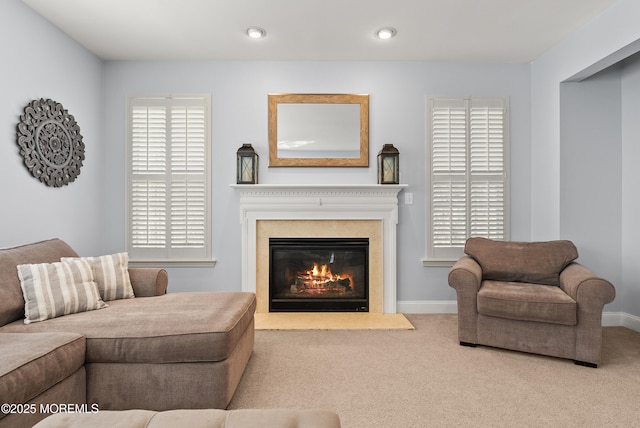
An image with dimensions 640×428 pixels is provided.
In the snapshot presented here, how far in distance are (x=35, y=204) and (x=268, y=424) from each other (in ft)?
9.26

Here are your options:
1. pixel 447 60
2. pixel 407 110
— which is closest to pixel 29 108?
pixel 407 110

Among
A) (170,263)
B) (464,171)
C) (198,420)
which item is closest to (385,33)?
(464,171)

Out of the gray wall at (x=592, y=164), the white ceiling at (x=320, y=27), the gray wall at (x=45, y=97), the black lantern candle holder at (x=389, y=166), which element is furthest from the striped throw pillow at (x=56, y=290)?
the gray wall at (x=592, y=164)

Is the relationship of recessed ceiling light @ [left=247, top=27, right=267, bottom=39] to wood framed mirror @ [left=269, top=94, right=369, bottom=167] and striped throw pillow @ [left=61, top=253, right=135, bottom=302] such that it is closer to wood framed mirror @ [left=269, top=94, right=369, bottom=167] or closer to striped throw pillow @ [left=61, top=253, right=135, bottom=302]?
wood framed mirror @ [left=269, top=94, right=369, bottom=167]

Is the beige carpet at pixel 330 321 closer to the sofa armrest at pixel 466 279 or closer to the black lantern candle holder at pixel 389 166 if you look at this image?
the sofa armrest at pixel 466 279

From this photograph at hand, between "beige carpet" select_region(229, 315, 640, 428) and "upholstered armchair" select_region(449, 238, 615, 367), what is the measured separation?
0.12 metres

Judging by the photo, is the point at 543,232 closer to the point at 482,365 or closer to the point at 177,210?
the point at 482,365

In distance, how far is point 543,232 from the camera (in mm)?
3732

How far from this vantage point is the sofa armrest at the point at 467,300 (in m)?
2.90

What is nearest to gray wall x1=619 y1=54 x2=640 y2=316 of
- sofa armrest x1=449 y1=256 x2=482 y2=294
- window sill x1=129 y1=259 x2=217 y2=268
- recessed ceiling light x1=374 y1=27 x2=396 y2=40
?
sofa armrest x1=449 y1=256 x2=482 y2=294

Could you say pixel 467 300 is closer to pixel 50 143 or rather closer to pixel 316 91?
pixel 316 91

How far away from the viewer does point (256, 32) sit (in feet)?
10.6

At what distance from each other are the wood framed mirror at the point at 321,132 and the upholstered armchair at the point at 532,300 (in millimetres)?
1582

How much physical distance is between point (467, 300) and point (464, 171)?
1.52 meters
